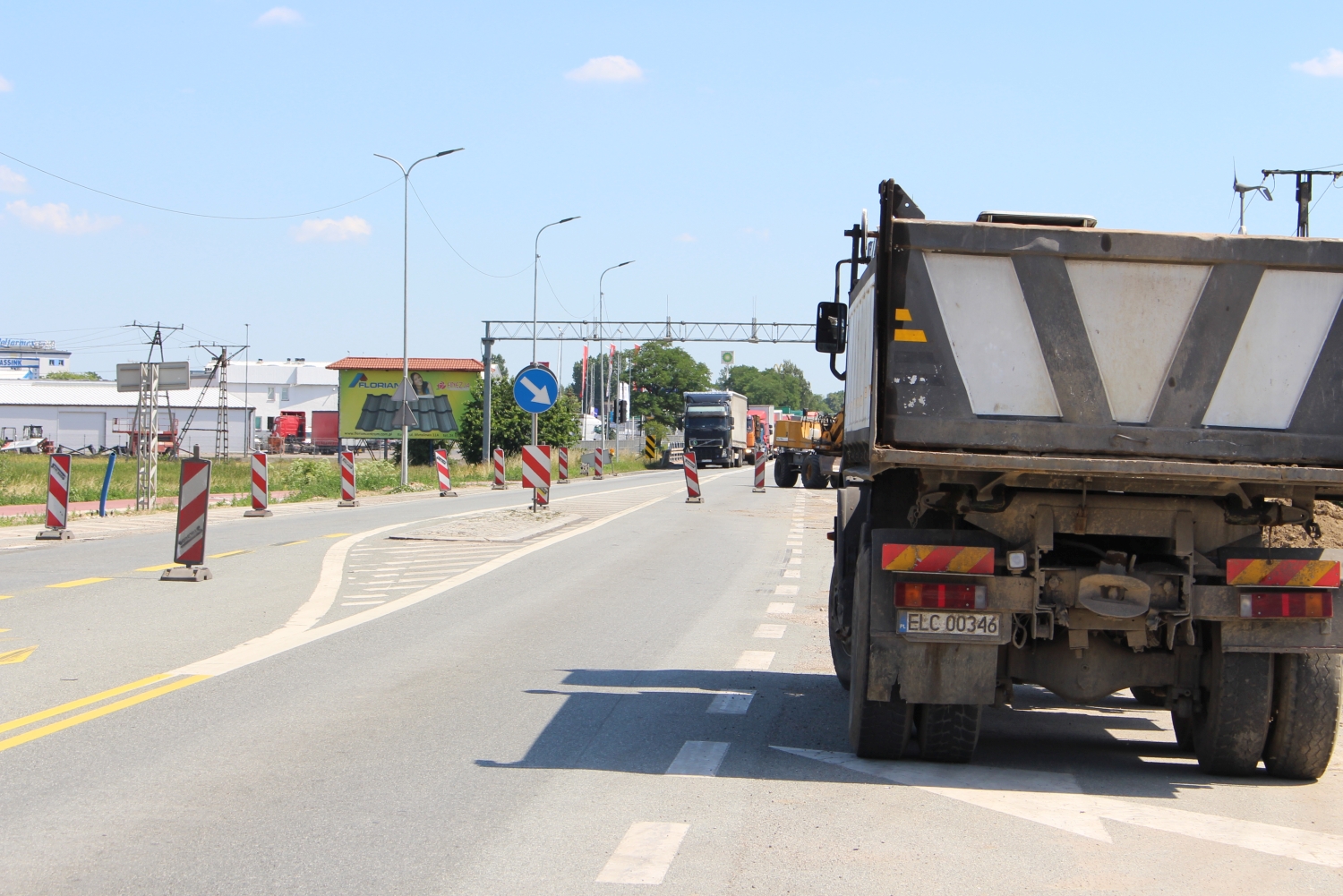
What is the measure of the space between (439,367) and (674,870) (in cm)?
8797

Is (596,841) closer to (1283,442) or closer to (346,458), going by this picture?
(1283,442)

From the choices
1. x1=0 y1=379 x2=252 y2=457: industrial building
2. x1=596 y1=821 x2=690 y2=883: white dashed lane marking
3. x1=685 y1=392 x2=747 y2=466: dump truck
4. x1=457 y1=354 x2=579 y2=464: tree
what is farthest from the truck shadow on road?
x1=0 y1=379 x2=252 y2=457: industrial building

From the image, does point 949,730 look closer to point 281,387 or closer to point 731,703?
point 731,703

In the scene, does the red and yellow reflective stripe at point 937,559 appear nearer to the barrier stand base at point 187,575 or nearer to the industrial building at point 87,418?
the barrier stand base at point 187,575

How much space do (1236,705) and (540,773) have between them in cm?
319

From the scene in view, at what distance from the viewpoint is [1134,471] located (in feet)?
18.4

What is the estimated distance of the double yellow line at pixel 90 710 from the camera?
21.4ft

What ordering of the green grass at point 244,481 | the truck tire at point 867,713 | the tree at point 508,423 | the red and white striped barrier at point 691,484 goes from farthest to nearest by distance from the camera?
1. the tree at point 508,423
2. the green grass at point 244,481
3. the red and white striped barrier at point 691,484
4. the truck tire at point 867,713

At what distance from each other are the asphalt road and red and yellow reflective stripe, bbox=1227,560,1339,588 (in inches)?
37.8

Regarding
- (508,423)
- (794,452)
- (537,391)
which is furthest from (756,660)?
(508,423)

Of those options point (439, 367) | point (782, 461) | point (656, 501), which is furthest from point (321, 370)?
point (656, 501)

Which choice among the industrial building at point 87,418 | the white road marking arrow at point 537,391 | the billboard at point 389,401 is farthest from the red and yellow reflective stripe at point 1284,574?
the industrial building at point 87,418

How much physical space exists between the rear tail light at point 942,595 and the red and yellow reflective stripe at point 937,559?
73mm

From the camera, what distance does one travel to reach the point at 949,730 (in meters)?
6.27
